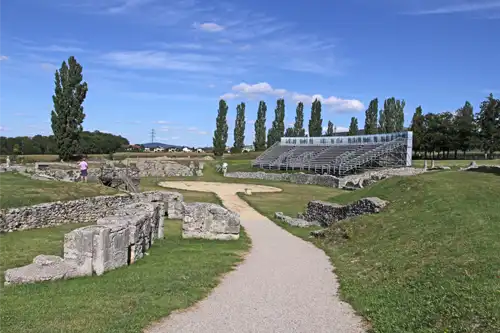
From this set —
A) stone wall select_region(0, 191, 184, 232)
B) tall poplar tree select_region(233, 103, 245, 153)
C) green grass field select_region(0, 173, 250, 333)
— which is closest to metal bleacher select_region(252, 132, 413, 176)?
tall poplar tree select_region(233, 103, 245, 153)

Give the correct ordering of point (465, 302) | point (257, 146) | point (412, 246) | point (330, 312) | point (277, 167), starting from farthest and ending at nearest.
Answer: point (257, 146)
point (277, 167)
point (412, 246)
point (330, 312)
point (465, 302)

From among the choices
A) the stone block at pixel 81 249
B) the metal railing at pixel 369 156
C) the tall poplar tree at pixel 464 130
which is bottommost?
the stone block at pixel 81 249

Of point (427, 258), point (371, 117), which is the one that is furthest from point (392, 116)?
point (427, 258)

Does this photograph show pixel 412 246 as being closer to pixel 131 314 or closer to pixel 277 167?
pixel 131 314

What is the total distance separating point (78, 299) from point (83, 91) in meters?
57.2

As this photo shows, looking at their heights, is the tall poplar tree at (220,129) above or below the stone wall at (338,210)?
above

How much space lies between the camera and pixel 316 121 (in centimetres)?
9619

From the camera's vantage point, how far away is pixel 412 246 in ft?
41.6

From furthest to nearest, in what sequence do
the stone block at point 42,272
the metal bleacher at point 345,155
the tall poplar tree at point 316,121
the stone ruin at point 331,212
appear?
the tall poplar tree at point 316,121, the metal bleacher at point 345,155, the stone ruin at point 331,212, the stone block at point 42,272

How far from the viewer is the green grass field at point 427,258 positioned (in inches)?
286

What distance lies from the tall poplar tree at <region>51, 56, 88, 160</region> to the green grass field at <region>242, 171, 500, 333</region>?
46882 millimetres

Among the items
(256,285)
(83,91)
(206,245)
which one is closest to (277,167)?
(83,91)

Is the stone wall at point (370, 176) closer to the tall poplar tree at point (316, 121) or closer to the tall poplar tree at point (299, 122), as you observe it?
the tall poplar tree at point (316, 121)

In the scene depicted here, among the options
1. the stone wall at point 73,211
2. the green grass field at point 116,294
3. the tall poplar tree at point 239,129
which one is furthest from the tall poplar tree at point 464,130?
the green grass field at point 116,294
